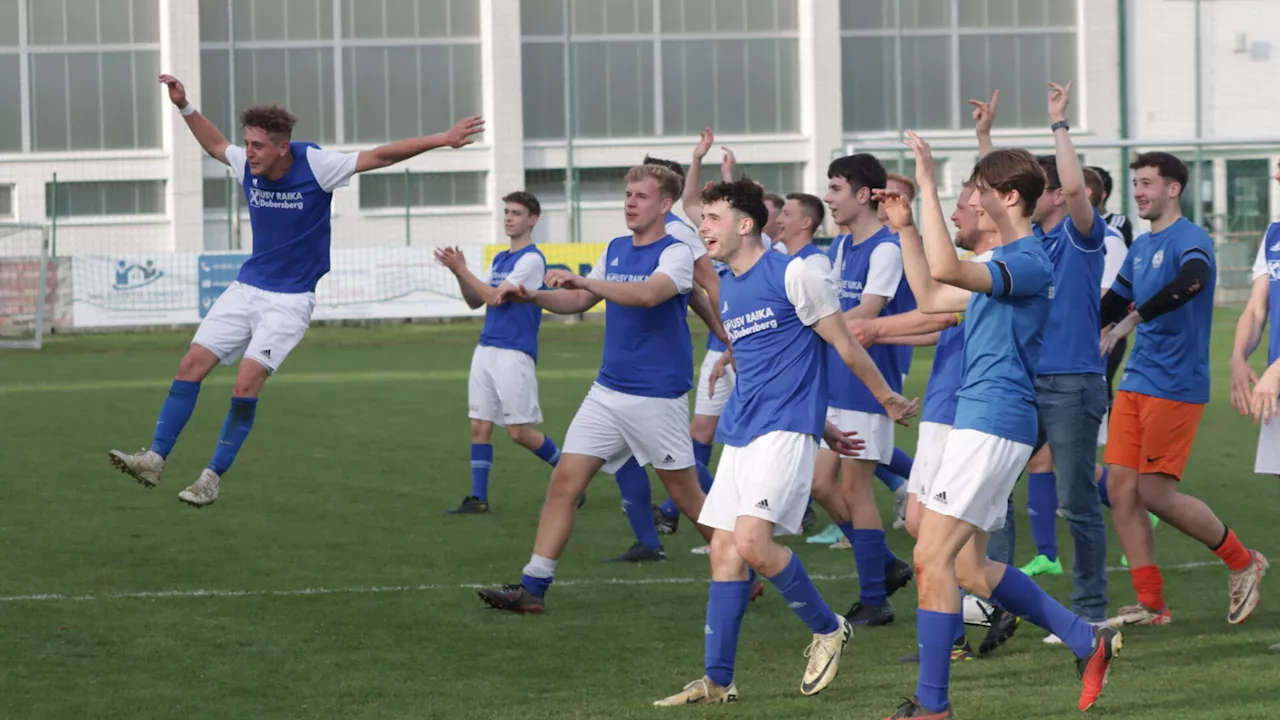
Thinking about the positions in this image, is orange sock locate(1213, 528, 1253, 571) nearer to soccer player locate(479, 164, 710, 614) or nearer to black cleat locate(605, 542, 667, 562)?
soccer player locate(479, 164, 710, 614)

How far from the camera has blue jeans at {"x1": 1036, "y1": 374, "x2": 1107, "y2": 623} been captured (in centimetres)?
676

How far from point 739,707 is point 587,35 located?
3506 centimetres

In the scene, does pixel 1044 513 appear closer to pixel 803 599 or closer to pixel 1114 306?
pixel 1114 306

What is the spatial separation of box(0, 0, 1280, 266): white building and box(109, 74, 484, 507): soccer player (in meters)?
27.9

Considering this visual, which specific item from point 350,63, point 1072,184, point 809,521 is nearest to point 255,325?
point 809,521

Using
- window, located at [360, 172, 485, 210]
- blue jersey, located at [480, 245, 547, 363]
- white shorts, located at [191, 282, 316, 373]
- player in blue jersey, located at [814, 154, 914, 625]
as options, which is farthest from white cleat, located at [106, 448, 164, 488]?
window, located at [360, 172, 485, 210]

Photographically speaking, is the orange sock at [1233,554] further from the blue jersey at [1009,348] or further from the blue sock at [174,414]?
the blue sock at [174,414]

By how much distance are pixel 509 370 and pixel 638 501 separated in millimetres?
2260

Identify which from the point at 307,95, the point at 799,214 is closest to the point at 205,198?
the point at 307,95

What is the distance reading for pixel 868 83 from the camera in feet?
133

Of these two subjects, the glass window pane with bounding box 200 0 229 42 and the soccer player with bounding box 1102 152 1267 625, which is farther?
the glass window pane with bounding box 200 0 229 42

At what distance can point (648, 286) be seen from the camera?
7438 mm

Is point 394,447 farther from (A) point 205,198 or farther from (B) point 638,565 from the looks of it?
(A) point 205,198

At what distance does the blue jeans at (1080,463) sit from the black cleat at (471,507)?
5004 mm
